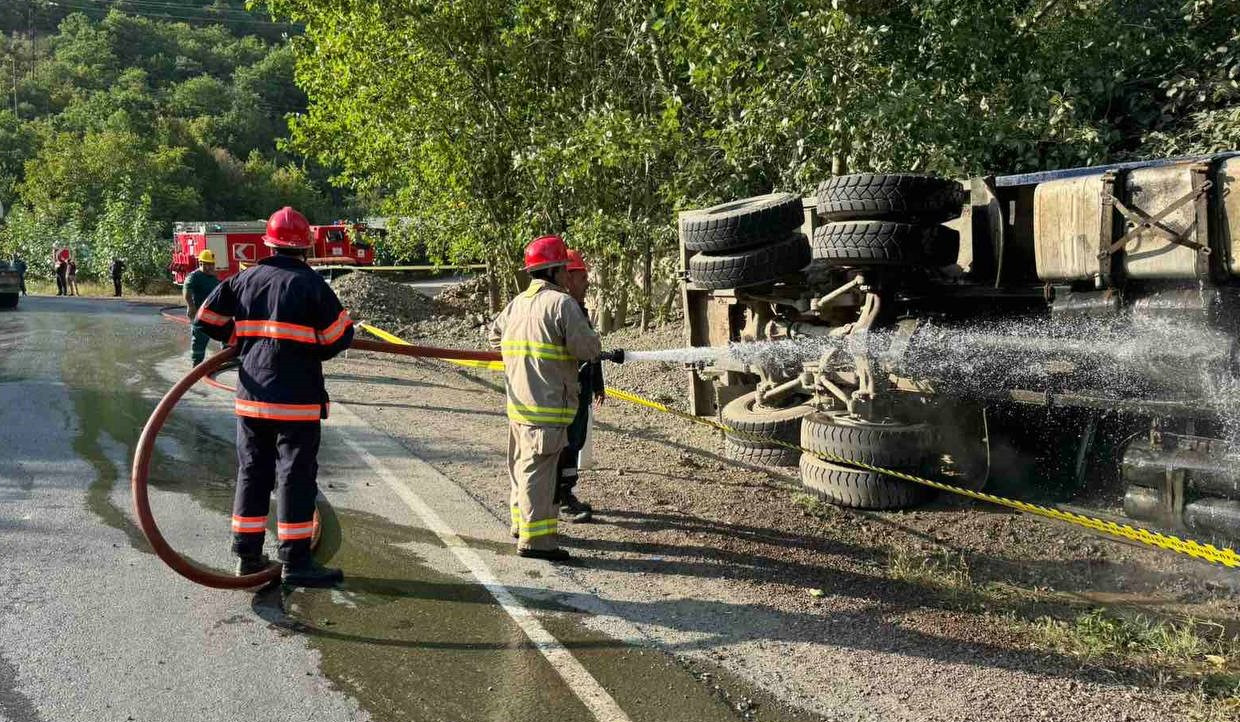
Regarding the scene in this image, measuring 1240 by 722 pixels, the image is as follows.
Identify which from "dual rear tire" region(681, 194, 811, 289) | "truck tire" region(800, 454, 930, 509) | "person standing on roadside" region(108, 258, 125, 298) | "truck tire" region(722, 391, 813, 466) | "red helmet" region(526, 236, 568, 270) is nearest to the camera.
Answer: "red helmet" region(526, 236, 568, 270)

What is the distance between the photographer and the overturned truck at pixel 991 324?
511cm

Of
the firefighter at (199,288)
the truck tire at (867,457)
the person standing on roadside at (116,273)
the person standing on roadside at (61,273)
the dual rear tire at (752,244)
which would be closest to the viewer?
the truck tire at (867,457)

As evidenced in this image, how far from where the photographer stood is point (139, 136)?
60.1 meters

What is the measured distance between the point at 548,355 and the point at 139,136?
62902 millimetres

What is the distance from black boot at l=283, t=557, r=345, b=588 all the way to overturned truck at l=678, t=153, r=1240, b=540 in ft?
10.0

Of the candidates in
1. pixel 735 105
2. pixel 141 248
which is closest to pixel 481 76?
pixel 735 105

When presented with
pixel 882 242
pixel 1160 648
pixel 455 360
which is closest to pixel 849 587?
pixel 1160 648

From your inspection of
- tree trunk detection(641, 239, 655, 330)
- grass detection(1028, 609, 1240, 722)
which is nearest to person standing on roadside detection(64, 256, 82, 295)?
tree trunk detection(641, 239, 655, 330)

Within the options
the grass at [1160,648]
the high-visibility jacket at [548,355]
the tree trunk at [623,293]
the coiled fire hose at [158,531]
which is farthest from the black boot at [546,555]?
the tree trunk at [623,293]

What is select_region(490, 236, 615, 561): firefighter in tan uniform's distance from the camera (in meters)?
5.34

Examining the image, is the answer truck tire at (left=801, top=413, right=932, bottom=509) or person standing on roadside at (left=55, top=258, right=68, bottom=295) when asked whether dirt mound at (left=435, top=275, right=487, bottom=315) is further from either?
person standing on roadside at (left=55, top=258, right=68, bottom=295)

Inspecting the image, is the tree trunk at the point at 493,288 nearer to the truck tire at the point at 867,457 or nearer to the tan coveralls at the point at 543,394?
the truck tire at the point at 867,457

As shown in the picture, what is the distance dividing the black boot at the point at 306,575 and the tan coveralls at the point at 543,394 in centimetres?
101

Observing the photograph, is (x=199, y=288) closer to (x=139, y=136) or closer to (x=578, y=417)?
(x=578, y=417)
